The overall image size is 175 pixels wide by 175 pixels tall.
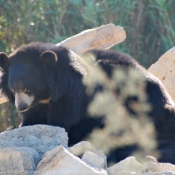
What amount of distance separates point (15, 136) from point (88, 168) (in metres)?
1.13

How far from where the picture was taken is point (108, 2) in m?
10.1

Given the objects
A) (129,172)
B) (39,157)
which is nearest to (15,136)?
(39,157)

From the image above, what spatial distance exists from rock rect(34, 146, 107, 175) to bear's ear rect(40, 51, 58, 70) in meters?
1.81

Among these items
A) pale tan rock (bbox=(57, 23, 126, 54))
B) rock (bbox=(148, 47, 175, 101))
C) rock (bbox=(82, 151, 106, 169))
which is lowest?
rock (bbox=(148, 47, 175, 101))

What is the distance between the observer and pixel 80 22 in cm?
1059

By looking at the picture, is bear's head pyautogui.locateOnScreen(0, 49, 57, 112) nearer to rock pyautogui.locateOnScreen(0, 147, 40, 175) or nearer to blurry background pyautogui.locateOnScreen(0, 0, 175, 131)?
rock pyautogui.locateOnScreen(0, 147, 40, 175)

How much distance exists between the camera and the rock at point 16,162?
12.1 ft

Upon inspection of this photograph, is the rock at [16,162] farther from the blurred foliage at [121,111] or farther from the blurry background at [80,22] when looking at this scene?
the blurry background at [80,22]

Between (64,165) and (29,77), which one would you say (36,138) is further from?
(29,77)

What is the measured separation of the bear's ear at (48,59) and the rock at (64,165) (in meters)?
1.81

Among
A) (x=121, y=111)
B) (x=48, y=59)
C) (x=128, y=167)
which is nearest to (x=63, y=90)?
(x=48, y=59)

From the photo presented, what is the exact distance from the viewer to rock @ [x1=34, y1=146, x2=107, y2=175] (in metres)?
3.42

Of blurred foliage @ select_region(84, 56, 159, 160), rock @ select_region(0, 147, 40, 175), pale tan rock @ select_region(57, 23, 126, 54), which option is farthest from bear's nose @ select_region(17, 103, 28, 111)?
rock @ select_region(0, 147, 40, 175)

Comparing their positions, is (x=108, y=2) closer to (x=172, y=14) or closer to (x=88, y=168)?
(x=172, y=14)
